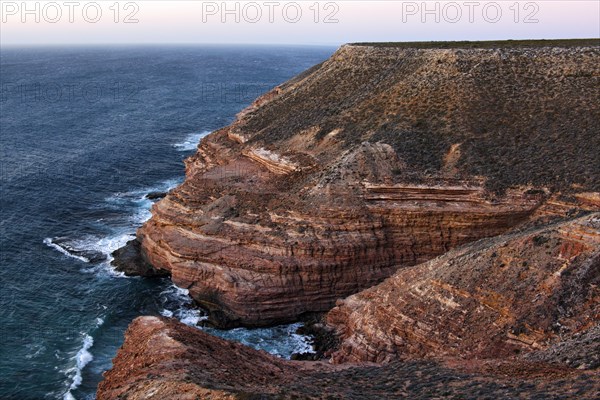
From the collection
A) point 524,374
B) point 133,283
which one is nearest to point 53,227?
point 133,283

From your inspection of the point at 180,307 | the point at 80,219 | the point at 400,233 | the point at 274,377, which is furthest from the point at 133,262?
the point at 274,377

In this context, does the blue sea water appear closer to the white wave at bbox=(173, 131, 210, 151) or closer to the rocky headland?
the white wave at bbox=(173, 131, 210, 151)

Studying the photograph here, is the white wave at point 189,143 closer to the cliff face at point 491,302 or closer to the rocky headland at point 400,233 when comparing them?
the rocky headland at point 400,233

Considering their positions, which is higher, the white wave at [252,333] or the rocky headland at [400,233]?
the rocky headland at [400,233]

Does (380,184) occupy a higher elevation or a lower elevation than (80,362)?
higher

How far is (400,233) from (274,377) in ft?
58.0

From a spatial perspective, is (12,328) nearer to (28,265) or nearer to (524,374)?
(28,265)

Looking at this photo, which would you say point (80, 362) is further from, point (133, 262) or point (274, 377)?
point (274, 377)

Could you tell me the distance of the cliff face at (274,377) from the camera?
1980cm

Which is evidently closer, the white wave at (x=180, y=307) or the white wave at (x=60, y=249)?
the white wave at (x=180, y=307)

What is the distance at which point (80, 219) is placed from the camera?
183 feet

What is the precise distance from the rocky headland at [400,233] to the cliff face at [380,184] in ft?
0.46

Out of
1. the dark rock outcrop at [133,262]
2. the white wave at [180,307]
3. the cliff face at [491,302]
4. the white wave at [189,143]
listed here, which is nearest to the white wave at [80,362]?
the white wave at [180,307]

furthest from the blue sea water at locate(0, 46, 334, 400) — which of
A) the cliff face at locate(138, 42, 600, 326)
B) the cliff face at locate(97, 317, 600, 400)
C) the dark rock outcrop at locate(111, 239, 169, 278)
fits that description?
the cliff face at locate(97, 317, 600, 400)
